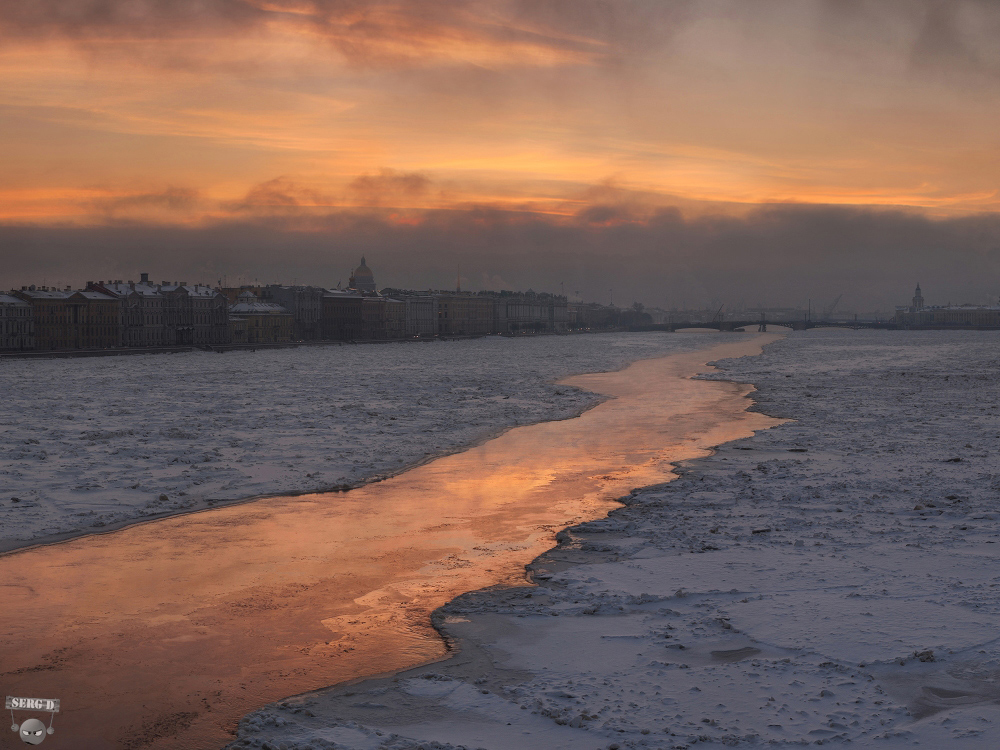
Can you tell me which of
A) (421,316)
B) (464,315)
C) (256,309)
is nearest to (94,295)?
(256,309)

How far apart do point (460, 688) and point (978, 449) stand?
13015mm

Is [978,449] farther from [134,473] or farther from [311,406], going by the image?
[311,406]

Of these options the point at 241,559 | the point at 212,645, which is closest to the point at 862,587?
the point at 212,645

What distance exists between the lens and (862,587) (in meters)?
8.08

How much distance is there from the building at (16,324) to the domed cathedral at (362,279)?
98.6 m

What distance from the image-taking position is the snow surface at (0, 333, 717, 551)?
1286 cm

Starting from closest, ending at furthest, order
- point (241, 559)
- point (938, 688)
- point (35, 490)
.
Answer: point (938, 688) < point (241, 559) < point (35, 490)

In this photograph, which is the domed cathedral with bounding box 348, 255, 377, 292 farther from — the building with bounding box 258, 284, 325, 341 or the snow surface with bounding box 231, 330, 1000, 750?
the snow surface with bounding box 231, 330, 1000, 750

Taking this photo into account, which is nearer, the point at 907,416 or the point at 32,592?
the point at 32,592

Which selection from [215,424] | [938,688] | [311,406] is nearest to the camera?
[938,688]

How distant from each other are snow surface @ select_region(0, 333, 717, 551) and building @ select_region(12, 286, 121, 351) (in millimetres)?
51281

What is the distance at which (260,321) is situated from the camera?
115 meters

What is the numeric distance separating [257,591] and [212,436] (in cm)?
1115

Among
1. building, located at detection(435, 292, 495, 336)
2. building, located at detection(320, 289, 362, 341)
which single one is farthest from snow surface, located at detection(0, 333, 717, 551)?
building, located at detection(435, 292, 495, 336)
